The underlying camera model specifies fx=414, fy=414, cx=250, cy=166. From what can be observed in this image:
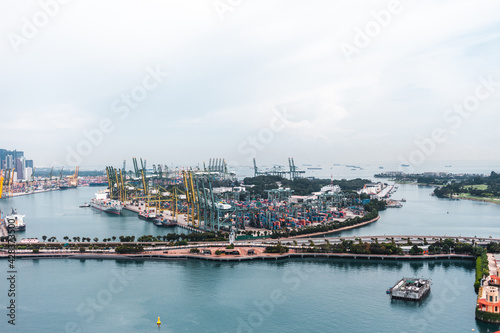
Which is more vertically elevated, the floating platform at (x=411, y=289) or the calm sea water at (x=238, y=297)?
the floating platform at (x=411, y=289)

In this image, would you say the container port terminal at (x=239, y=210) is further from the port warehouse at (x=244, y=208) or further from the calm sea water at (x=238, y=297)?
the calm sea water at (x=238, y=297)

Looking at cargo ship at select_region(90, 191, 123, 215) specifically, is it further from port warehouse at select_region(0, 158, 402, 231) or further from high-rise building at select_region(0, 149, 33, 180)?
high-rise building at select_region(0, 149, 33, 180)

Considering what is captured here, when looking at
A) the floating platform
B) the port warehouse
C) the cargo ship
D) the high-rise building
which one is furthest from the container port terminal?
the high-rise building

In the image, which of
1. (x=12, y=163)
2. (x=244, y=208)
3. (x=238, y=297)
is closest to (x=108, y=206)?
(x=244, y=208)

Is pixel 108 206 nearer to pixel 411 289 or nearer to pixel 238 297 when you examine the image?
pixel 238 297

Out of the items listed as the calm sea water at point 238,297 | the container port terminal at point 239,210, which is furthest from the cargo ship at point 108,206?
the calm sea water at point 238,297

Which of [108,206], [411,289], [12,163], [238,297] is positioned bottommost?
[238,297]
